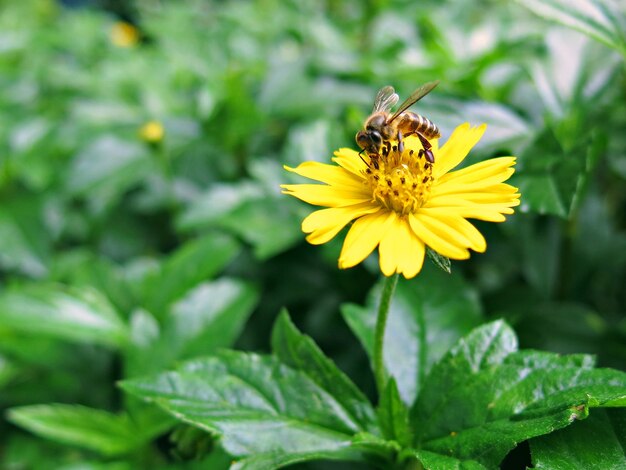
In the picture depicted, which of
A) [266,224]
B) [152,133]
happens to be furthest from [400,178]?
[152,133]

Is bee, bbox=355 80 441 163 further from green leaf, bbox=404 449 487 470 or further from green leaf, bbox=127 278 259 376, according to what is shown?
green leaf, bbox=127 278 259 376

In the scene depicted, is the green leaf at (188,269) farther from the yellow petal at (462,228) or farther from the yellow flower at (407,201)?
the yellow petal at (462,228)

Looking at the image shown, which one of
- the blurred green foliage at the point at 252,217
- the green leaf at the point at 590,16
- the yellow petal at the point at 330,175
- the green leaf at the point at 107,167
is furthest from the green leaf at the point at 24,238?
the green leaf at the point at 590,16

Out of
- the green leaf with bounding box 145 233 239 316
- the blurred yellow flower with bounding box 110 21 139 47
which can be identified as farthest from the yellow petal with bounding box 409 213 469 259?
the blurred yellow flower with bounding box 110 21 139 47

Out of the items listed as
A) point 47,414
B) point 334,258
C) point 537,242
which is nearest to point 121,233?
point 47,414

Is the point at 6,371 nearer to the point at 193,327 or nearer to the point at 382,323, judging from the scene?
the point at 193,327

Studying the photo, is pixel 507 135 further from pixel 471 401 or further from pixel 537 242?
pixel 471 401
